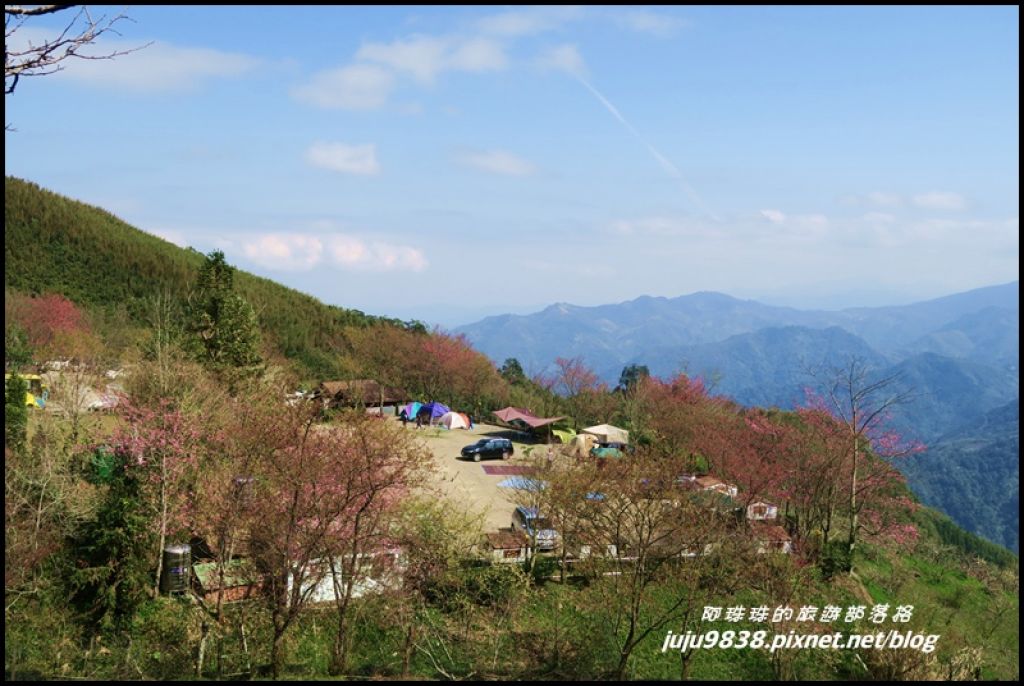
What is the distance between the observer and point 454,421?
35.5 m

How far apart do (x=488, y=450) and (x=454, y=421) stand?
21.3ft

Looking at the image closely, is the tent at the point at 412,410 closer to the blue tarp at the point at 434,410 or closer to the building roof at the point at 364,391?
the blue tarp at the point at 434,410

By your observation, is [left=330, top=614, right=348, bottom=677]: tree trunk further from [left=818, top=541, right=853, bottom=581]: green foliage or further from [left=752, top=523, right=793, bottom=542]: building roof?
[left=818, top=541, right=853, bottom=581]: green foliage

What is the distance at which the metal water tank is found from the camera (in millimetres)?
14766

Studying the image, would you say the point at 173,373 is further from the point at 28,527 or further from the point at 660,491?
the point at 660,491

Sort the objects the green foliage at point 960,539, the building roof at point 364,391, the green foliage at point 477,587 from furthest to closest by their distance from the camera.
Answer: the green foliage at point 960,539
the building roof at point 364,391
the green foliage at point 477,587

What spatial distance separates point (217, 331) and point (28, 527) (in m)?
12.3

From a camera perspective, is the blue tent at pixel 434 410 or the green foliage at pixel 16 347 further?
the blue tent at pixel 434 410

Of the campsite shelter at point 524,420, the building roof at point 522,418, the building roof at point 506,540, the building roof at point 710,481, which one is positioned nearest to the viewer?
the building roof at point 506,540

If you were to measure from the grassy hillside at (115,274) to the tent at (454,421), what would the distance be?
452 inches

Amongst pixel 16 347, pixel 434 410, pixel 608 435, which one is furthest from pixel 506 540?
pixel 16 347

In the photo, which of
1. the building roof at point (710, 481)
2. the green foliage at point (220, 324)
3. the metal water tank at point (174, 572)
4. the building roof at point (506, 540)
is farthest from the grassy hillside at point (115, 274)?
the metal water tank at point (174, 572)

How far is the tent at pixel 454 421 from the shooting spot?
1388 inches

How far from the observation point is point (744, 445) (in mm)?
24625
